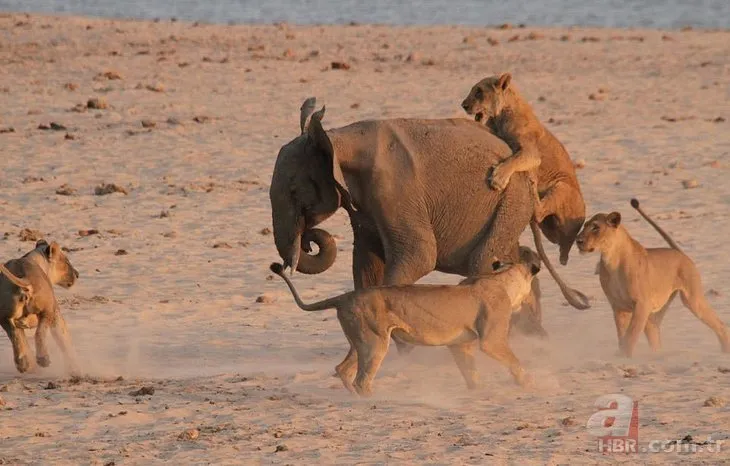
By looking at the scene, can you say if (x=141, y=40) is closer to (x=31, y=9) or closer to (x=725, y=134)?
(x=725, y=134)

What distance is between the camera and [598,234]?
1166 cm

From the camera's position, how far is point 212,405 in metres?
10.1

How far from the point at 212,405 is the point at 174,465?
1.37 meters

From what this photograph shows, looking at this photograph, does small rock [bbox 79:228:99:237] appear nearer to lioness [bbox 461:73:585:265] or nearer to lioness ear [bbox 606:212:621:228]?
lioness [bbox 461:73:585:265]

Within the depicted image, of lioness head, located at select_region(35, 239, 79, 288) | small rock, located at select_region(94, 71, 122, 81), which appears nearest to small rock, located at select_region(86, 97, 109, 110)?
small rock, located at select_region(94, 71, 122, 81)

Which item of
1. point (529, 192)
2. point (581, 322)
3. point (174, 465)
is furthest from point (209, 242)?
point (174, 465)

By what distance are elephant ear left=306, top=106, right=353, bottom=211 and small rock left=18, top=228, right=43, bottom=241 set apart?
5812 millimetres

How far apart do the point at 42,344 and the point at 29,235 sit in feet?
15.8

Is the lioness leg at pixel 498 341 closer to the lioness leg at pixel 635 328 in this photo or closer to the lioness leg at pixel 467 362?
the lioness leg at pixel 467 362

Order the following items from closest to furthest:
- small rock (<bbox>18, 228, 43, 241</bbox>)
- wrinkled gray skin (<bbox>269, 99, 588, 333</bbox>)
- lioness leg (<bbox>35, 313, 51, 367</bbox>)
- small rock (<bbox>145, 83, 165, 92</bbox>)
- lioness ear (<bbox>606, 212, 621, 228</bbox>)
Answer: wrinkled gray skin (<bbox>269, 99, 588, 333</bbox>) → lioness leg (<bbox>35, 313, 51, 367</bbox>) → lioness ear (<bbox>606, 212, 621, 228</bbox>) → small rock (<bbox>18, 228, 43, 241</bbox>) → small rock (<bbox>145, 83, 165, 92</bbox>)

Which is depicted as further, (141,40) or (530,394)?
(141,40)

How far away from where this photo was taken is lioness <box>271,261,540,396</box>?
10.1 metres

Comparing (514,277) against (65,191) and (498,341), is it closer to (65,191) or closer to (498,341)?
(498,341)

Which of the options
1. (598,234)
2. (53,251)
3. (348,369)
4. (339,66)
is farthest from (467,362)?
(339,66)
